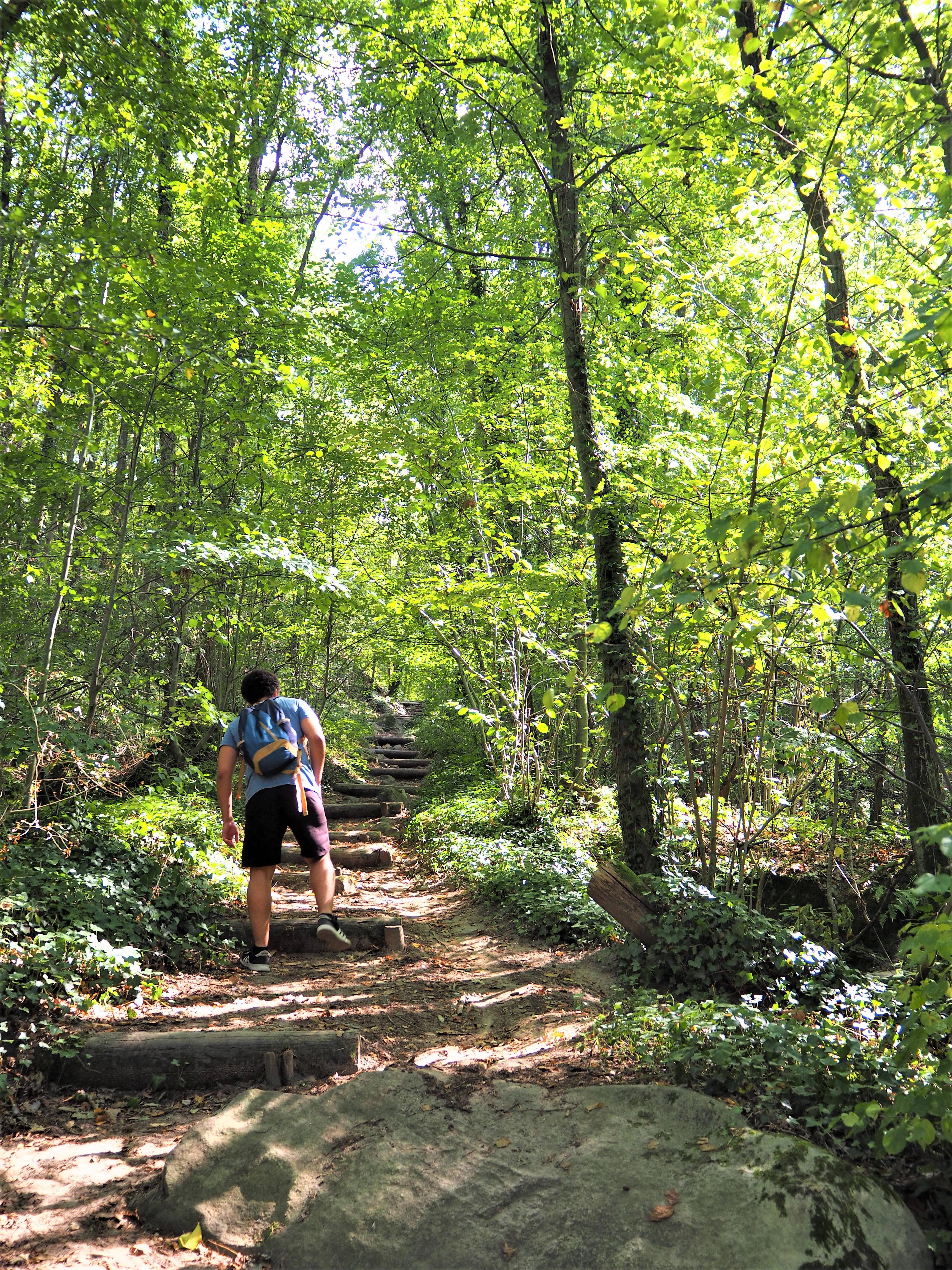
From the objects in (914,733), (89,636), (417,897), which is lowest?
(417,897)

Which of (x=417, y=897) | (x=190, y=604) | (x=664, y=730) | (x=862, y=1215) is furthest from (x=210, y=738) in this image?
(x=862, y=1215)

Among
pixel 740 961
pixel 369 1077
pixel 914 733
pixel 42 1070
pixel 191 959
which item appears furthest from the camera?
pixel 914 733

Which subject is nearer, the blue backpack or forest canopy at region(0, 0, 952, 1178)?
forest canopy at region(0, 0, 952, 1178)

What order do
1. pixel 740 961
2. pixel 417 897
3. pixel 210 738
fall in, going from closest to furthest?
pixel 740 961
pixel 417 897
pixel 210 738

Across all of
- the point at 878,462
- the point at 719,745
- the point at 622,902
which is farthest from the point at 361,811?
the point at 878,462

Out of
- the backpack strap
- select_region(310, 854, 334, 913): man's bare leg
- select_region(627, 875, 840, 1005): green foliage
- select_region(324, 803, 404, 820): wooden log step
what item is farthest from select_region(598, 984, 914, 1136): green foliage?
select_region(324, 803, 404, 820): wooden log step

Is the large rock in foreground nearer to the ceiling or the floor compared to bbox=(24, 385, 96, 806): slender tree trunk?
nearer to the floor

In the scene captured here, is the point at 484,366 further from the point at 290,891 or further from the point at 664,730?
the point at 290,891

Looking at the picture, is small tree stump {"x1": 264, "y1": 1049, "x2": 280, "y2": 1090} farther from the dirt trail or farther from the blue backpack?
the blue backpack

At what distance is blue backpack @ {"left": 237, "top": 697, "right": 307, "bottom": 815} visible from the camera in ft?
17.0

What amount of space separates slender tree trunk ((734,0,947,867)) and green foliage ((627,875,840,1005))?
1229 mm

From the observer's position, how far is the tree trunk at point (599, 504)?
6.11 m

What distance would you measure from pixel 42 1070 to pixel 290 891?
465cm

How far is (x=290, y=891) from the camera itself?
8.30 metres
